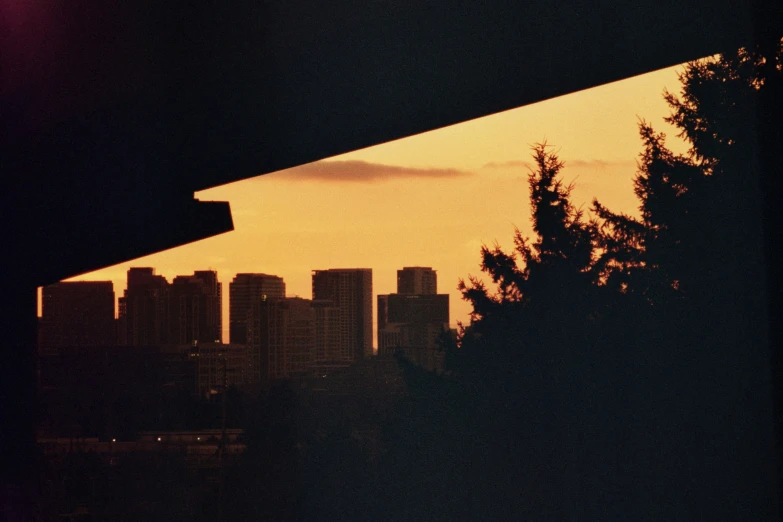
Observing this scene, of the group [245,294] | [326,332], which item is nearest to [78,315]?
[245,294]

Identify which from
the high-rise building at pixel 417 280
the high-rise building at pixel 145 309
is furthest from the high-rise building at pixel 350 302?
the high-rise building at pixel 145 309

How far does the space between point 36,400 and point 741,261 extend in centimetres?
775

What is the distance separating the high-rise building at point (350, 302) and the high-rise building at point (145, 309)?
2009 mm

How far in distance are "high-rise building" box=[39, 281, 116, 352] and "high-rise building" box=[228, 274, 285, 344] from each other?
1.61 meters

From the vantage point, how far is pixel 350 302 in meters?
10.8

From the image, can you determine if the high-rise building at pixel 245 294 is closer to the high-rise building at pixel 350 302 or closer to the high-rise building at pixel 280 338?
the high-rise building at pixel 280 338

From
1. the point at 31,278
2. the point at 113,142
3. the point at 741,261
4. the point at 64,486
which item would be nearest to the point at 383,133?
the point at 113,142

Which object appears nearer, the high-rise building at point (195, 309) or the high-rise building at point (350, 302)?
the high-rise building at point (350, 302)

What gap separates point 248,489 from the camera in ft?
42.2

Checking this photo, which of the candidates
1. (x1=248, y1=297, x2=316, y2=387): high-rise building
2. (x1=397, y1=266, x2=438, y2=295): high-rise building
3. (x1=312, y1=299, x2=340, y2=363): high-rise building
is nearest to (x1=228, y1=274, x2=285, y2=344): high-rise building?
(x1=248, y1=297, x2=316, y2=387): high-rise building

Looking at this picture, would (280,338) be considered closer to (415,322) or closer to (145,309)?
(145,309)

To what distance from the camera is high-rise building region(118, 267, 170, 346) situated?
11344 millimetres

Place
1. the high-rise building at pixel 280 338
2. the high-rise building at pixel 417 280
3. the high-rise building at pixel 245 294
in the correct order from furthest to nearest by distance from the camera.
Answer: the high-rise building at pixel 245 294, the high-rise building at pixel 417 280, the high-rise building at pixel 280 338

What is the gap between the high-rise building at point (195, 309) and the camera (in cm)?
1116
